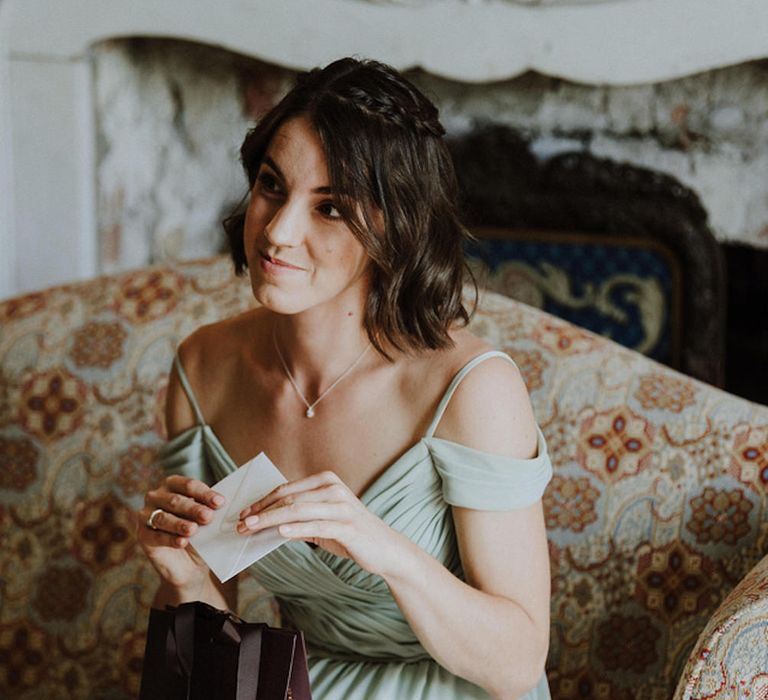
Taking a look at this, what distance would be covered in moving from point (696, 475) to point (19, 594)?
1137 millimetres

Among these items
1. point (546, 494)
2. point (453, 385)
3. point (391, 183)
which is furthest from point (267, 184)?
point (546, 494)

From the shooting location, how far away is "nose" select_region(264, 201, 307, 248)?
3.94 feet

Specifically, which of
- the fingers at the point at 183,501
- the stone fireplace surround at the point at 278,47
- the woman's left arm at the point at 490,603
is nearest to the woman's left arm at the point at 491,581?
the woman's left arm at the point at 490,603

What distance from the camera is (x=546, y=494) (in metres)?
1.64

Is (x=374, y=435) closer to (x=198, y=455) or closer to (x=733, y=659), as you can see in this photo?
(x=198, y=455)

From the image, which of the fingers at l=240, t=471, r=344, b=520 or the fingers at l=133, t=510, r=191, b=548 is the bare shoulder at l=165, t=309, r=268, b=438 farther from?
the fingers at l=240, t=471, r=344, b=520

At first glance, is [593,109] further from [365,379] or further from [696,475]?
[365,379]

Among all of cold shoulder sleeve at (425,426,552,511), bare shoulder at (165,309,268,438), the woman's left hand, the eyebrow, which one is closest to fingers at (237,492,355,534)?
the woman's left hand

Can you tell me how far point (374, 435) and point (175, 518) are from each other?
302mm

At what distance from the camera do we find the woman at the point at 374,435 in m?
1.20

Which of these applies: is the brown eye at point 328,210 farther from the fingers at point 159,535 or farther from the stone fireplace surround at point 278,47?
the stone fireplace surround at point 278,47

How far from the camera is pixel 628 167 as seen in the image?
2.32 m

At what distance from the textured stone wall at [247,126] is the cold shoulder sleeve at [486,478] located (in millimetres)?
1194

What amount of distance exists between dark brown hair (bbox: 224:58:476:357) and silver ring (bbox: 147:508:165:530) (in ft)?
1.13
